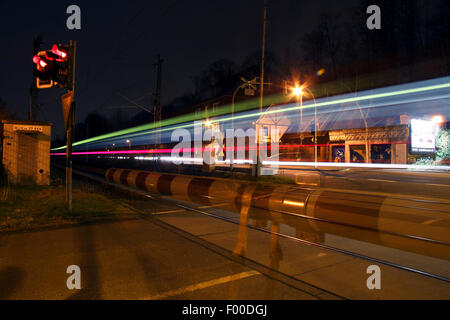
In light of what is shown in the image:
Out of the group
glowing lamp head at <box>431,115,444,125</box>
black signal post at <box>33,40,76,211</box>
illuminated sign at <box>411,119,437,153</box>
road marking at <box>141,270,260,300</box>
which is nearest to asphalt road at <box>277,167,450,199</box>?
illuminated sign at <box>411,119,437,153</box>

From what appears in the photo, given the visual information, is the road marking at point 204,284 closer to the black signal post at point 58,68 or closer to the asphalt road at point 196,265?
the asphalt road at point 196,265

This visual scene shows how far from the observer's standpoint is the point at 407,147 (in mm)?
30531

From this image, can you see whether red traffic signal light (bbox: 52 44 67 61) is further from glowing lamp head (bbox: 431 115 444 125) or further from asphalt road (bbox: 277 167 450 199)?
glowing lamp head (bbox: 431 115 444 125)

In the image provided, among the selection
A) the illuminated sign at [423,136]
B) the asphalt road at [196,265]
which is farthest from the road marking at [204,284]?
the illuminated sign at [423,136]

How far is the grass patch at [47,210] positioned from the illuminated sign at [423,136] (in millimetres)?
24775

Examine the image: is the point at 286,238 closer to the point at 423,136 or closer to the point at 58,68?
the point at 58,68

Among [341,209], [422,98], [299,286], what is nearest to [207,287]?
[299,286]

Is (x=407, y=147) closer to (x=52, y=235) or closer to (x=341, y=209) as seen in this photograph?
(x=341, y=209)

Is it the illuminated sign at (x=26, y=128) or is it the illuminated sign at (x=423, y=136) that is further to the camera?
the illuminated sign at (x=423, y=136)

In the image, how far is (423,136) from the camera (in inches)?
1049

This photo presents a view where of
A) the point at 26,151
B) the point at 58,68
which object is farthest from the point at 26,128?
the point at 58,68

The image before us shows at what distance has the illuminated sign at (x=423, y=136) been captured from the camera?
25.6 metres

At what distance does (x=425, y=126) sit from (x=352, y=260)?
87.6 feet
